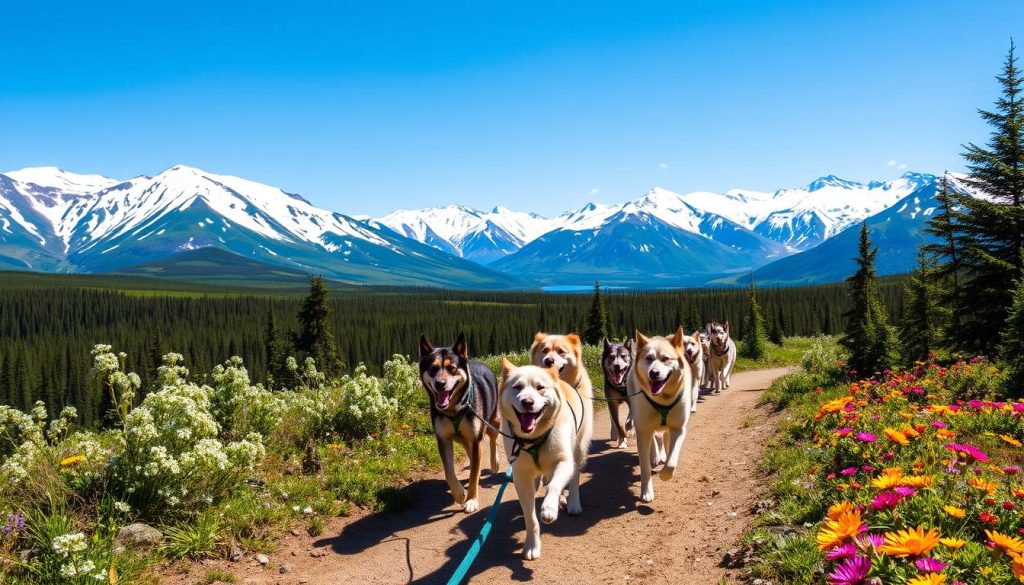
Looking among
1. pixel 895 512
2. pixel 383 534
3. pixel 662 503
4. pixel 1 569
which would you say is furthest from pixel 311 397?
pixel 895 512

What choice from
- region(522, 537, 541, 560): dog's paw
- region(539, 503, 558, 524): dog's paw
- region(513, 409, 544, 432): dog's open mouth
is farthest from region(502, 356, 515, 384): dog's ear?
region(522, 537, 541, 560): dog's paw

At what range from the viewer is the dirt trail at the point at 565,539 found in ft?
18.9

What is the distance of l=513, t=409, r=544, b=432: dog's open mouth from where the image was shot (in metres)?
5.70

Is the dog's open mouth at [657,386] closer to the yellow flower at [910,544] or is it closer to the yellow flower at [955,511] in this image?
the yellow flower at [955,511]

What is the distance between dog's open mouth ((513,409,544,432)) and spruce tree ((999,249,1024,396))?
8.31m

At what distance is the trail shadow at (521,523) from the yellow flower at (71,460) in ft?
14.2

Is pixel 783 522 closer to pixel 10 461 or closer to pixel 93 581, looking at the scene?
pixel 93 581

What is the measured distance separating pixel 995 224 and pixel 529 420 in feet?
65.2

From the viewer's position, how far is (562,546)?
20.7 ft

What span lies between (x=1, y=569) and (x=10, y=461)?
1.58m

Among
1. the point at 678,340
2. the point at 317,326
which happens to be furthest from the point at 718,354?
the point at 317,326

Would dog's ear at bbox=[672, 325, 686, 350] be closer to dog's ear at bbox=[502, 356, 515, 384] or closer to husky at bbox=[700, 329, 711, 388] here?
dog's ear at bbox=[502, 356, 515, 384]

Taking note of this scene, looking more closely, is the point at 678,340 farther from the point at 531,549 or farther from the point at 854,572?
the point at 854,572

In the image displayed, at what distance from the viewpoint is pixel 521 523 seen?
7043 millimetres
